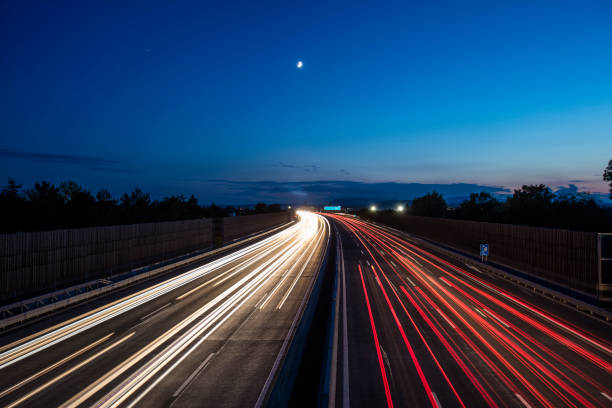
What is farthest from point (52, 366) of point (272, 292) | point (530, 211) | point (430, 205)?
point (430, 205)

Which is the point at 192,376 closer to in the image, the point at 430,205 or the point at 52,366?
the point at 52,366

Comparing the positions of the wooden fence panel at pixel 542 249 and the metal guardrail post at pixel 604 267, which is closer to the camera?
the metal guardrail post at pixel 604 267

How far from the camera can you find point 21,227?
36.8 m

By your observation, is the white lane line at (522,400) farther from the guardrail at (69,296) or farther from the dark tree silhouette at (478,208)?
the dark tree silhouette at (478,208)

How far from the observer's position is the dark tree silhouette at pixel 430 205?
128m

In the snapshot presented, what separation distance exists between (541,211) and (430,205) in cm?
8209

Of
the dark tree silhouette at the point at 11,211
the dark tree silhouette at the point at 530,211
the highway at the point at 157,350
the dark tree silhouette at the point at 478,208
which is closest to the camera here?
the highway at the point at 157,350

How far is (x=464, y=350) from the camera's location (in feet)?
41.3

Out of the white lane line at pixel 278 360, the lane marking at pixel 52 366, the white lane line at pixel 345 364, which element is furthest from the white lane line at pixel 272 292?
the lane marking at pixel 52 366

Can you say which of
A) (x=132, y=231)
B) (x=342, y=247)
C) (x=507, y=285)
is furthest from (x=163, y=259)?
(x=507, y=285)

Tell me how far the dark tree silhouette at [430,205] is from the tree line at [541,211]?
30.0 metres

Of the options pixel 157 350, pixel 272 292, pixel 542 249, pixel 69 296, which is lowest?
pixel 272 292

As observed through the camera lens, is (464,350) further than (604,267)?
No

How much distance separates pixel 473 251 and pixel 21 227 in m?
47.5
